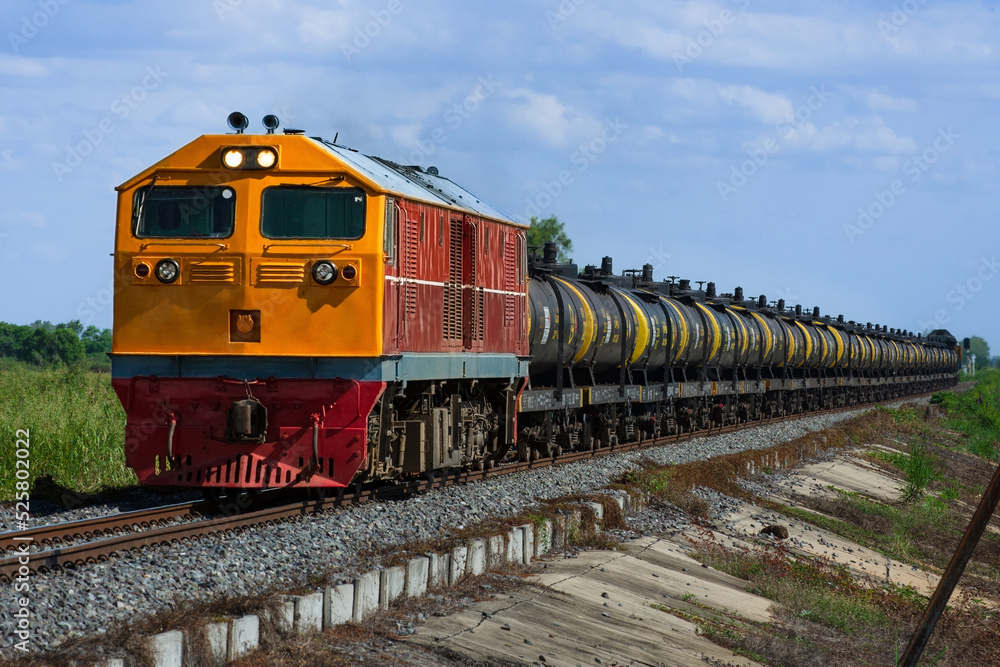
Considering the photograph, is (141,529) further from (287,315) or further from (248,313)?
(287,315)

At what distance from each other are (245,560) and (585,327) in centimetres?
1248

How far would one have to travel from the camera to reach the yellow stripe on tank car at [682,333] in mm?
26750

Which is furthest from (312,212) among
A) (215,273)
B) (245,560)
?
(245,560)

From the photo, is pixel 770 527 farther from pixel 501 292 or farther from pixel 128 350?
pixel 128 350

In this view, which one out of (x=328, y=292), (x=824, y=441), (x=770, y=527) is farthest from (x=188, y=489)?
(x=824, y=441)

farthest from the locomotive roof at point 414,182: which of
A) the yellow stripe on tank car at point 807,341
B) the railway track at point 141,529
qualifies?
the yellow stripe on tank car at point 807,341

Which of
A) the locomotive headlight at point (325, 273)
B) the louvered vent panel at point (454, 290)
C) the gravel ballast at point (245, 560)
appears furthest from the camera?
the louvered vent panel at point (454, 290)

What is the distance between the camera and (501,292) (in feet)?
49.0

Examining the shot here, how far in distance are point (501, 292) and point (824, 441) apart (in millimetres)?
18082

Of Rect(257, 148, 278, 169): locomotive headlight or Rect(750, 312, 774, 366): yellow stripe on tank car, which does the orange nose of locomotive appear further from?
Rect(750, 312, 774, 366): yellow stripe on tank car

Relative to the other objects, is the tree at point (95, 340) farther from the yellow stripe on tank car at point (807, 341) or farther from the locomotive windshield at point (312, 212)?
the locomotive windshield at point (312, 212)

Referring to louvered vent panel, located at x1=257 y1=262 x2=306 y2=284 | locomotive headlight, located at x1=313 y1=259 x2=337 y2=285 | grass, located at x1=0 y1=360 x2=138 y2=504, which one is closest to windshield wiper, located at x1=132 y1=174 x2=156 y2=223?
louvered vent panel, located at x1=257 y1=262 x2=306 y2=284

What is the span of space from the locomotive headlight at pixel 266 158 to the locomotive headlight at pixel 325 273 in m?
1.23

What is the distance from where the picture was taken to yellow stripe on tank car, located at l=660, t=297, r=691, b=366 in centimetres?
2675
